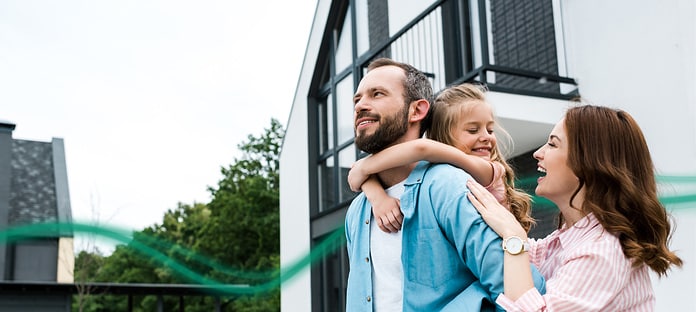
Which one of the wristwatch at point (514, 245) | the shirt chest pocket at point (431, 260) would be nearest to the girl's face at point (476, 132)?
the shirt chest pocket at point (431, 260)

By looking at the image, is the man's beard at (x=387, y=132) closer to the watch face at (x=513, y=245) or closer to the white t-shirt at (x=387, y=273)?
the white t-shirt at (x=387, y=273)

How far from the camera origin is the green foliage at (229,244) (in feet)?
84.1

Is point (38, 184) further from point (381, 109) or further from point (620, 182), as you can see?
point (620, 182)

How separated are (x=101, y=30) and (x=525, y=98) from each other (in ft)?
78.4

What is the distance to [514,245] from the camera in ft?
5.68

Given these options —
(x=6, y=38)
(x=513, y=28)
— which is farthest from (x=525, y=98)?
(x=6, y=38)

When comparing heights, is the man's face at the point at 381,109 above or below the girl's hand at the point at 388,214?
above

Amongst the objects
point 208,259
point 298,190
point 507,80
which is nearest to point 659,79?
point 507,80

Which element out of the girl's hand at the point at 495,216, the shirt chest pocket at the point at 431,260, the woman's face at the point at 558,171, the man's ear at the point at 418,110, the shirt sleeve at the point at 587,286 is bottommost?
the shirt sleeve at the point at 587,286

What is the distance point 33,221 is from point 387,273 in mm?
15473

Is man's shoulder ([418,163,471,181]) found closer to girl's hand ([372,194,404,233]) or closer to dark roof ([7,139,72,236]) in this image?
girl's hand ([372,194,404,233])

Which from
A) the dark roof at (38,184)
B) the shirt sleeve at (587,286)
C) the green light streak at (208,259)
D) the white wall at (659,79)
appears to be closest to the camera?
the shirt sleeve at (587,286)

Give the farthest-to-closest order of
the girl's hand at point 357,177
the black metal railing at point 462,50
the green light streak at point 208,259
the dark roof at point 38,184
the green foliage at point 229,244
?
the green foliage at point 229,244 → the dark roof at point 38,184 → the green light streak at point 208,259 → the black metal railing at point 462,50 → the girl's hand at point 357,177

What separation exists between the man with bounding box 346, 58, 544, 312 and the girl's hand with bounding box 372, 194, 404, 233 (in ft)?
0.10
